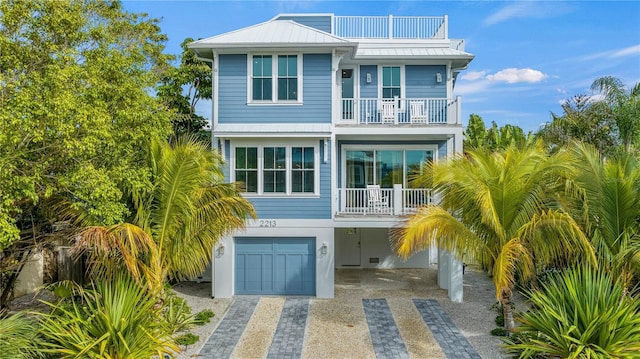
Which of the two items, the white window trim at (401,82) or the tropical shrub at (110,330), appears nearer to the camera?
the tropical shrub at (110,330)

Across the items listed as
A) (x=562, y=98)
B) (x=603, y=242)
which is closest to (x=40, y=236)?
(x=603, y=242)

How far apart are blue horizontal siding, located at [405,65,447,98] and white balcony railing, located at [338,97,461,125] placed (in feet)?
2.72

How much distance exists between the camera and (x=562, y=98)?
58.6 feet

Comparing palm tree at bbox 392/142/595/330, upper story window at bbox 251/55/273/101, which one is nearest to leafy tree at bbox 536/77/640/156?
palm tree at bbox 392/142/595/330

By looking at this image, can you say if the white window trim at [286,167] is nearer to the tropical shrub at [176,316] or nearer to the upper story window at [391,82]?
the upper story window at [391,82]

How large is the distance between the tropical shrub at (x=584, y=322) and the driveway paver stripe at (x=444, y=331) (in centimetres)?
165

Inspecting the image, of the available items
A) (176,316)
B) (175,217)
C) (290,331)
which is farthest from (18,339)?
(290,331)

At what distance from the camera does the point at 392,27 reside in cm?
1511

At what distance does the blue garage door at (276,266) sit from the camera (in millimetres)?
12445

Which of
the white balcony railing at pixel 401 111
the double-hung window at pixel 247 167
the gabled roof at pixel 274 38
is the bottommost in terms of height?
the double-hung window at pixel 247 167

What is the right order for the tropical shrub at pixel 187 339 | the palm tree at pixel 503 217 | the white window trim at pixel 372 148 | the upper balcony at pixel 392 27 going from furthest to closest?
the upper balcony at pixel 392 27
the white window trim at pixel 372 148
the tropical shrub at pixel 187 339
the palm tree at pixel 503 217

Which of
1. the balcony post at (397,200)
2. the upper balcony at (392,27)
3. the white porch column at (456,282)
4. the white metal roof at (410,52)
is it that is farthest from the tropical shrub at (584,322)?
the upper balcony at (392,27)

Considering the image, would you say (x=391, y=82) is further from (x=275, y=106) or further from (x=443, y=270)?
(x=443, y=270)

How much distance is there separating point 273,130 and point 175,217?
491 centimetres
